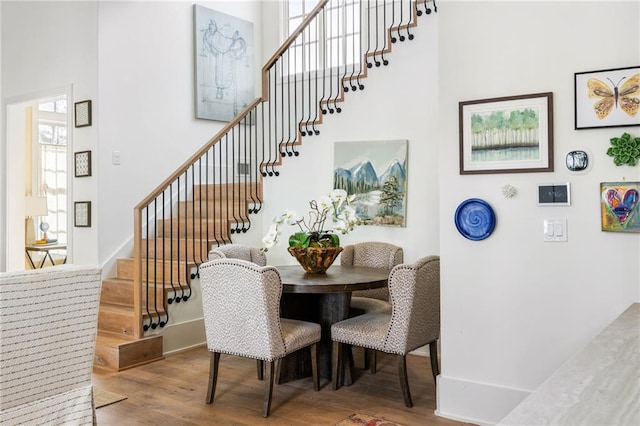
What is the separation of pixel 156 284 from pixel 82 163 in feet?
5.21

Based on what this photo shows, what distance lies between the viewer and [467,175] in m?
3.07

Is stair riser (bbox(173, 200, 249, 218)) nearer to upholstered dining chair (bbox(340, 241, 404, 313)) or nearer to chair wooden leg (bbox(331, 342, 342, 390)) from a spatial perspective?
upholstered dining chair (bbox(340, 241, 404, 313))

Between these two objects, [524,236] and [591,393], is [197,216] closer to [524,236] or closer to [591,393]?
[524,236]

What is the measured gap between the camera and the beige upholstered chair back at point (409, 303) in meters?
3.23

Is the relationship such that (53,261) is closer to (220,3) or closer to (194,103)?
(194,103)

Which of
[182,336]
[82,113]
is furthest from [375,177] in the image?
[82,113]

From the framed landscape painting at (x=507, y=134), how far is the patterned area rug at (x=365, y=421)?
148 centimetres

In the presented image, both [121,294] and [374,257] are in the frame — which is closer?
[374,257]

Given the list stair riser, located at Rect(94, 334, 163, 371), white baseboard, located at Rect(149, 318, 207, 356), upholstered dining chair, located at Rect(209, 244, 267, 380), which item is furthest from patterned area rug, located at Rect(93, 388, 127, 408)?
upholstered dining chair, located at Rect(209, 244, 267, 380)

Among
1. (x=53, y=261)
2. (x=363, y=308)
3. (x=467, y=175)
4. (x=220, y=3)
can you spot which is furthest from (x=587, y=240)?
(x=53, y=261)

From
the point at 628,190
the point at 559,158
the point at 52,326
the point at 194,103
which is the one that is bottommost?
the point at 52,326

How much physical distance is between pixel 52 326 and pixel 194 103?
4512mm

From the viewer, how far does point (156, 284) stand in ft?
15.2

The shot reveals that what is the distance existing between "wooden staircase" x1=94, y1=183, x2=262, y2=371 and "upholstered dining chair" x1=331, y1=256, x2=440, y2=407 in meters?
1.67
